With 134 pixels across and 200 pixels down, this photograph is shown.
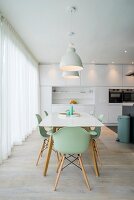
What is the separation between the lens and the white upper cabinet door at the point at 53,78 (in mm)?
7805

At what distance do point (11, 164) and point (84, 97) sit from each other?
18.5 ft

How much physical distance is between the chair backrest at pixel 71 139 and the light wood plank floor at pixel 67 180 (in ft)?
1.68

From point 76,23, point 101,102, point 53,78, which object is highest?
point 76,23

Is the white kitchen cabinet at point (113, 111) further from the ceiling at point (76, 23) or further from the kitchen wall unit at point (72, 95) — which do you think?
the ceiling at point (76, 23)

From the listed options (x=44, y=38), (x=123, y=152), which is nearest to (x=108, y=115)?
(x=123, y=152)

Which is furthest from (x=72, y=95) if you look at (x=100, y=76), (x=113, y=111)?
(x=113, y=111)

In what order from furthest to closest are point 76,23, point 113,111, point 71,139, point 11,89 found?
point 113,111 → point 11,89 → point 76,23 → point 71,139

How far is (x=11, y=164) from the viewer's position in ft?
10.6

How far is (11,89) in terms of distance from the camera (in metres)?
4.23

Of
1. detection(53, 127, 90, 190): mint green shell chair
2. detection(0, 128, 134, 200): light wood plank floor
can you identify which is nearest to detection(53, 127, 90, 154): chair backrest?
detection(53, 127, 90, 190): mint green shell chair

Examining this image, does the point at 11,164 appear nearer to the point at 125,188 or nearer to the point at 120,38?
the point at 125,188

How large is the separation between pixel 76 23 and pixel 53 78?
427cm

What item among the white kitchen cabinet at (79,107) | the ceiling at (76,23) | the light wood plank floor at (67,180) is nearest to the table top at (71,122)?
the light wood plank floor at (67,180)

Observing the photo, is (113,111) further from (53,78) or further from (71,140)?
(71,140)
